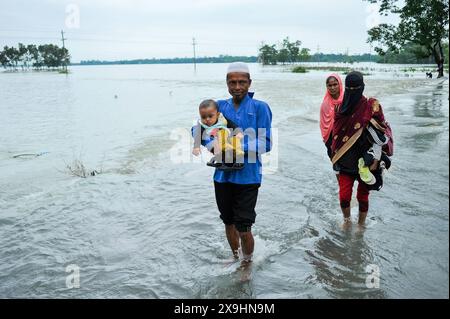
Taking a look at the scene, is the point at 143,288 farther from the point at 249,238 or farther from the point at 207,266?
the point at 249,238

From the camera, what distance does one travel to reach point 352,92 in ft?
14.0

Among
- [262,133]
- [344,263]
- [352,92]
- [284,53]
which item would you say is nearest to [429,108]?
[352,92]

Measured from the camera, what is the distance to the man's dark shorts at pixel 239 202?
3441 mm

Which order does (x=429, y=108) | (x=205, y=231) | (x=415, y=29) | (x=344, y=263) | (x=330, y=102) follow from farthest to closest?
(x=415, y=29) → (x=429, y=108) → (x=330, y=102) → (x=205, y=231) → (x=344, y=263)

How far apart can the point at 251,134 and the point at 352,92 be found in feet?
5.12

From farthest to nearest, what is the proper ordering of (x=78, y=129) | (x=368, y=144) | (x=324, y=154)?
(x=78, y=129), (x=324, y=154), (x=368, y=144)

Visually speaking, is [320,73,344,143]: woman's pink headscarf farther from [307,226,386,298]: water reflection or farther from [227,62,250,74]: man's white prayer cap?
[227,62,250,74]: man's white prayer cap

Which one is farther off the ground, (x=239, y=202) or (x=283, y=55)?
(x=283, y=55)

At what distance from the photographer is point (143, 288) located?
3619 millimetres

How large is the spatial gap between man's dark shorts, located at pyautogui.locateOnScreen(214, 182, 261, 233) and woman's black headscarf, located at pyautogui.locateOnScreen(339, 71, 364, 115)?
156 centimetres

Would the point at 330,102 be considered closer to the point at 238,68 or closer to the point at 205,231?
the point at 238,68

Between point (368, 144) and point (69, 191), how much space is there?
5.13 m

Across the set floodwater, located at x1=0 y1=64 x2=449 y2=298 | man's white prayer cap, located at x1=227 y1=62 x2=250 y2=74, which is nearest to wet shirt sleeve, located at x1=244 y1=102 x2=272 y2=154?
man's white prayer cap, located at x1=227 y1=62 x2=250 y2=74
